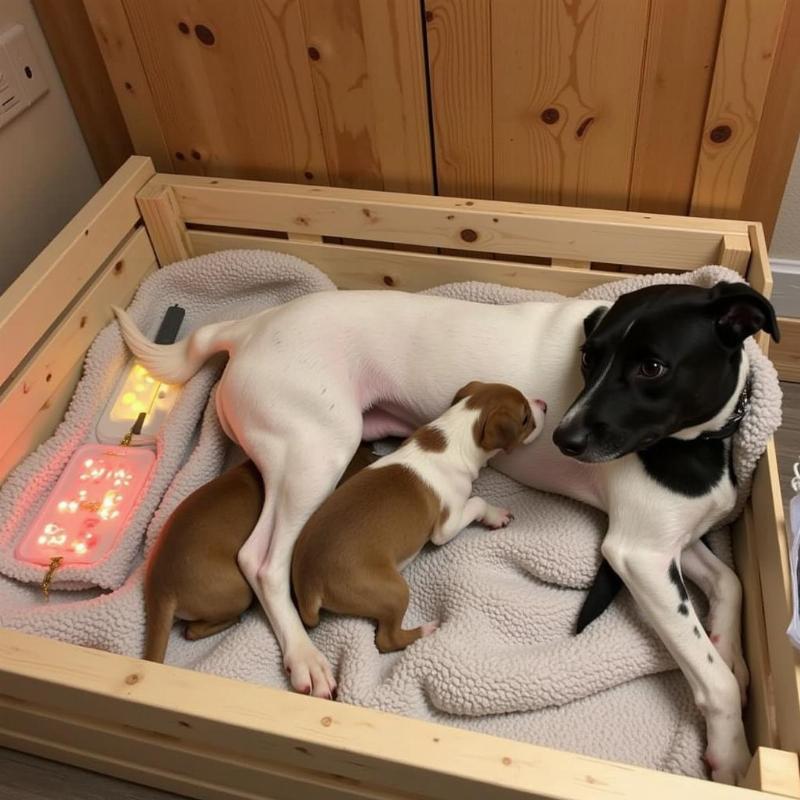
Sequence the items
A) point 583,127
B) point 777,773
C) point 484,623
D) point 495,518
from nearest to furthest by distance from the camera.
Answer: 1. point 777,773
2. point 484,623
3. point 495,518
4. point 583,127

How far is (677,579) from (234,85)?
145cm

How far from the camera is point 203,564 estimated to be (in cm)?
154

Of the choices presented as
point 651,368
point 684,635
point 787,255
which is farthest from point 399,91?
point 684,635

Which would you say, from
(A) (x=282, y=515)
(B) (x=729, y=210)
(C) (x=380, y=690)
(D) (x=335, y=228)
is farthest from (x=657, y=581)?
(D) (x=335, y=228)

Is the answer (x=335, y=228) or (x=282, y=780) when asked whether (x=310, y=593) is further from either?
(x=335, y=228)

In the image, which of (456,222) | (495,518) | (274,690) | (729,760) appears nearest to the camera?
(274,690)

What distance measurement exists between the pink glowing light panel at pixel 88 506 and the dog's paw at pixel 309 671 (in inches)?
19.0

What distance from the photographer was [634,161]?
1.83 metres

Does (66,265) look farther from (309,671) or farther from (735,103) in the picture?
(735,103)

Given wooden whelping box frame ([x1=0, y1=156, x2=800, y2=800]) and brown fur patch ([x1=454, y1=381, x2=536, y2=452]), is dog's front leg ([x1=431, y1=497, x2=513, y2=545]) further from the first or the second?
wooden whelping box frame ([x1=0, y1=156, x2=800, y2=800])

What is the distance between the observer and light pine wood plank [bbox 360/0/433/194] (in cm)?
172

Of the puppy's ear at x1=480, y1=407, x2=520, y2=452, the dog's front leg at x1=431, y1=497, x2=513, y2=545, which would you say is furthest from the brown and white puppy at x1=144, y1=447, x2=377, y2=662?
the puppy's ear at x1=480, y1=407, x2=520, y2=452

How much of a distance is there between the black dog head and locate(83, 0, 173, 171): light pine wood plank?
1.31 m

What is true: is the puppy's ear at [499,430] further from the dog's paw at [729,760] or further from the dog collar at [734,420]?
the dog's paw at [729,760]
